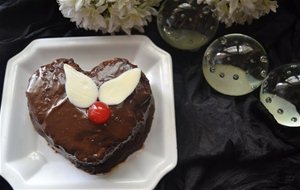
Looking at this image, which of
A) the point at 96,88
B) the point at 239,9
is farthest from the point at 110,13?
the point at 239,9

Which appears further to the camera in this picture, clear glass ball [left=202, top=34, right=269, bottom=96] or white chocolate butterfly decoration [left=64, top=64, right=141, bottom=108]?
clear glass ball [left=202, top=34, right=269, bottom=96]

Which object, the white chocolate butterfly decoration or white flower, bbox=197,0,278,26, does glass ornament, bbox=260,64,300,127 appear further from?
the white chocolate butterfly decoration

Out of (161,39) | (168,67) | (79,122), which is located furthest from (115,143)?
(161,39)

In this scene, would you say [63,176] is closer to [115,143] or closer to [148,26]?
[115,143]

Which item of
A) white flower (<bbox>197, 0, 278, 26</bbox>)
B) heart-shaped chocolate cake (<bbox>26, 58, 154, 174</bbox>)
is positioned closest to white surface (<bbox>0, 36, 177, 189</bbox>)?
heart-shaped chocolate cake (<bbox>26, 58, 154, 174</bbox>)

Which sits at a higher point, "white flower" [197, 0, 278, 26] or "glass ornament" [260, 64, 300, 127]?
"white flower" [197, 0, 278, 26]

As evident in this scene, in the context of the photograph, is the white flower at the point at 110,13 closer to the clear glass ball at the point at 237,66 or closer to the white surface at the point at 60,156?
the white surface at the point at 60,156

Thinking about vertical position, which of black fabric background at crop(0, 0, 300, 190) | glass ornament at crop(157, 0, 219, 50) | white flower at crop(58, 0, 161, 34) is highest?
white flower at crop(58, 0, 161, 34)

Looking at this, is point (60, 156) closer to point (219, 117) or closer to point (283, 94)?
point (219, 117)
